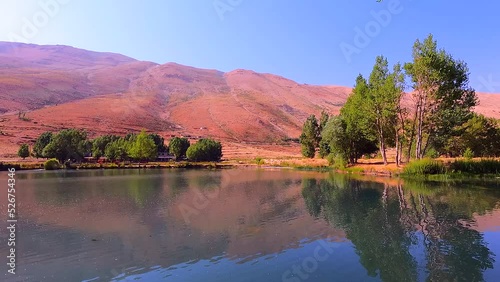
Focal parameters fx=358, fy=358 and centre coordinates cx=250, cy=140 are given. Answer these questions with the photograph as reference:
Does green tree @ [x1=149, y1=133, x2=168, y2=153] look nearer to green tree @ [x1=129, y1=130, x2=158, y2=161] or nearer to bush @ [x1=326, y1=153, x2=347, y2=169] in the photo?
green tree @ [x1=129, y1=130, x2=158, y2=161]

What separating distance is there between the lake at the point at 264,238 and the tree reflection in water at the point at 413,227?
0.07 metres

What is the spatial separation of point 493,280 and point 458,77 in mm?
41169

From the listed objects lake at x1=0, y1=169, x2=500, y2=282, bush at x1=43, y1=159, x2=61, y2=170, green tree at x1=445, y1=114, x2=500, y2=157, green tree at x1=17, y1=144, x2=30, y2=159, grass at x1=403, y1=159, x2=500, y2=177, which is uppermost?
green tree at x1=445, y1=114, x2=500, y2=157

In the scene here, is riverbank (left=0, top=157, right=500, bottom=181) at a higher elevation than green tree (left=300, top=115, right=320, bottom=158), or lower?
lower

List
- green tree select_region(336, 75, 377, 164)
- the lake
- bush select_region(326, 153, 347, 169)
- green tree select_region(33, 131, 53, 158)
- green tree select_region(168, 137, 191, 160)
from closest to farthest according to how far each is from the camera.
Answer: the lake < green tree select_region(336, 75, 377, 164) < bush select_region(326, 153, 347, 169) < green tree select_region(33, 131, 53, 158) < green tree select_region(168, 137, 191, 160)

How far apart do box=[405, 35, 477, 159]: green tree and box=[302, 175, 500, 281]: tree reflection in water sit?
49.3ft

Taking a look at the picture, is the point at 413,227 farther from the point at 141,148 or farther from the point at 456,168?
the point at 141,148

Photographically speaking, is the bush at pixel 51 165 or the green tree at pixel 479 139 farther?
the bush at pixel 51 165

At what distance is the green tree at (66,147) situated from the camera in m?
93.8

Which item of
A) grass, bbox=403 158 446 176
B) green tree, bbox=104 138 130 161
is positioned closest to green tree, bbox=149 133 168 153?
green tree, bbox=104 138 130 161

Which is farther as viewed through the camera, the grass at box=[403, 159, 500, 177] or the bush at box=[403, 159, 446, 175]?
the bush at box=[403, 159, 446, 175]

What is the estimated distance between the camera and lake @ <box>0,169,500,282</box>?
14.1 meters

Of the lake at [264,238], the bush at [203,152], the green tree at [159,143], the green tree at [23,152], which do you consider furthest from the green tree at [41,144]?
the lake at [264,238]

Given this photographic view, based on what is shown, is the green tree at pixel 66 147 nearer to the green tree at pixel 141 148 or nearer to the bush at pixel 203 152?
the green tree at pixel 141 148
